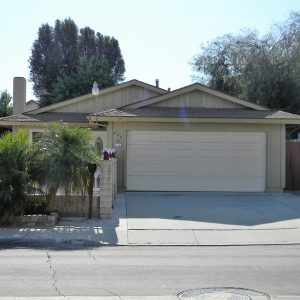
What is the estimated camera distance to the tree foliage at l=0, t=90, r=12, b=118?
122 ft

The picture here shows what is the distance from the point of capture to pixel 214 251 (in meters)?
10.1

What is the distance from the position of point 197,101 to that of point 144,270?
1259 centimetres

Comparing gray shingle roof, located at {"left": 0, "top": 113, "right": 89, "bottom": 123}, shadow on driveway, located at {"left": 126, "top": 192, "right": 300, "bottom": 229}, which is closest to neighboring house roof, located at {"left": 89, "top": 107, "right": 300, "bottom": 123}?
shadow on driveway, located at {"left": 126, "top": 192, "right": 300, "bottom": 229}

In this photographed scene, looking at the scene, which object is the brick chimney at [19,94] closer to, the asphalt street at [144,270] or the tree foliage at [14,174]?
the tree foliage at [14,174]

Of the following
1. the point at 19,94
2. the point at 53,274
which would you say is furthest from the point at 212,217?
the point at 19,94

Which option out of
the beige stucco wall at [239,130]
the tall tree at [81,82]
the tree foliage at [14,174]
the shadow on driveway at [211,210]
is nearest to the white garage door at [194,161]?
the beige stucco wall at [239,130]

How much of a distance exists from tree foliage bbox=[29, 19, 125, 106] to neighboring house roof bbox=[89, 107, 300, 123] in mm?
30956

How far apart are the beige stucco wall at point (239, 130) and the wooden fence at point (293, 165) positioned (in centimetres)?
147

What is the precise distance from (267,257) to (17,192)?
604cm

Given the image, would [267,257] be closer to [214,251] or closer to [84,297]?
[214,251]

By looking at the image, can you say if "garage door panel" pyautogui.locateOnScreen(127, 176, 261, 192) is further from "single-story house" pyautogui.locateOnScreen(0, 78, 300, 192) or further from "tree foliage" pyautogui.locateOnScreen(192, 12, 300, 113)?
"tree foliage" pyautogui.locateOnScreen(192, 12, 300, 113)

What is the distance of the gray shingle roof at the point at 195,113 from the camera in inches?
723

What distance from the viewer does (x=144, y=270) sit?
8039mm

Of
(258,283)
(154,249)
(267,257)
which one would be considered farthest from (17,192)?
(258,283)
